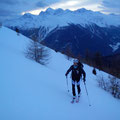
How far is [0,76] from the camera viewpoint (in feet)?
16.9

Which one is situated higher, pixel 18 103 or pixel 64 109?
pixel 18 103

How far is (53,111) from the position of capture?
424 centimetres

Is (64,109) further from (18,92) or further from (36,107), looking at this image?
(18,92)

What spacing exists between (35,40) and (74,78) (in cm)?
1055

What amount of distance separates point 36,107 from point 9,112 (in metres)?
1.01

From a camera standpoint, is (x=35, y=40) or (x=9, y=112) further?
(x=35, y=40)

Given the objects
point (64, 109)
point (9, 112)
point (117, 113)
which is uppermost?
point (9, 112)

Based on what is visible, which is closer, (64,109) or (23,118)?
(23,118)

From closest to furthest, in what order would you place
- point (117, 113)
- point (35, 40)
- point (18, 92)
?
point (18, 92) → point (117, 113) → point (35, 40)

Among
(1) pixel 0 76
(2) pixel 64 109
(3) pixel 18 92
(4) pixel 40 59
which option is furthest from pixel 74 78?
(4) pixel 40 59

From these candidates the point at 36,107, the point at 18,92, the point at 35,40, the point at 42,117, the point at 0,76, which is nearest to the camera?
the point at 42,117

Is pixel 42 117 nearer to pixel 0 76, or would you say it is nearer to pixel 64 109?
pixel 64 109

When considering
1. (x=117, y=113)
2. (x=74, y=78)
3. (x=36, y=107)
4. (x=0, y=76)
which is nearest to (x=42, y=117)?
(x=36, y=107)

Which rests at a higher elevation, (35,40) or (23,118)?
(35,40)
